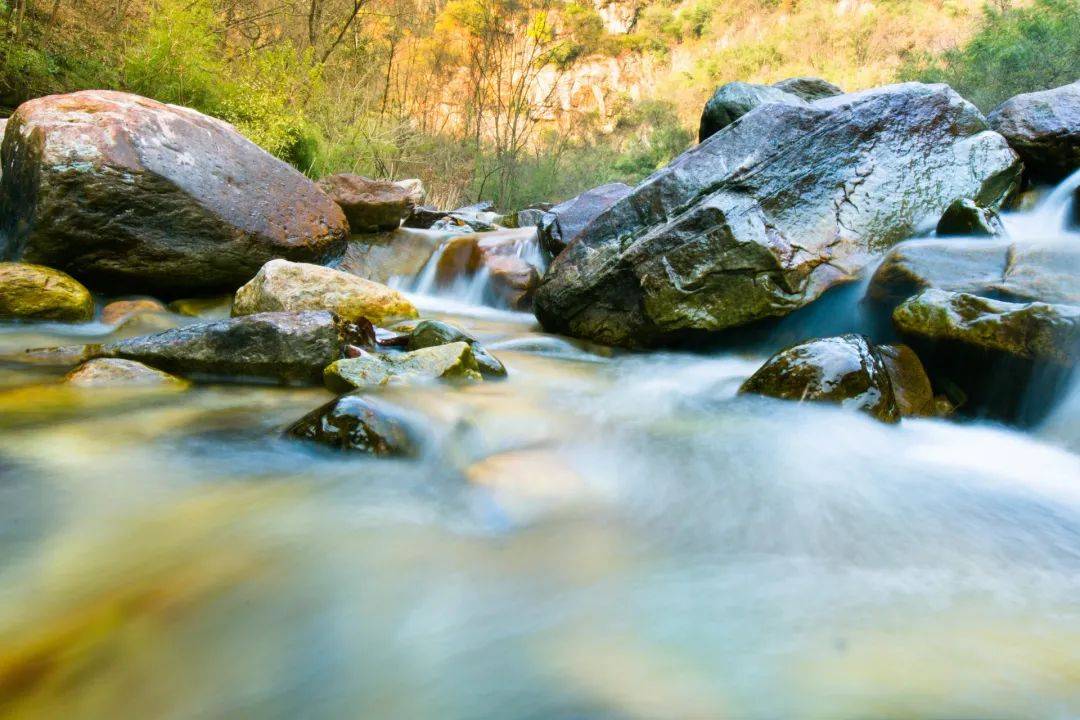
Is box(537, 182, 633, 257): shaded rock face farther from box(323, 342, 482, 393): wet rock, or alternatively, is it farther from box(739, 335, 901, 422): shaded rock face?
box(739, 335, 901, 422): shaded rock face

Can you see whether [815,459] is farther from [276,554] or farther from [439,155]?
[439,155]

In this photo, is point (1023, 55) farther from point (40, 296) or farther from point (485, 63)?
point (40, 296)

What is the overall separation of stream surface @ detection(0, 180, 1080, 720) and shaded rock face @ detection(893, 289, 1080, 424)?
130 mm

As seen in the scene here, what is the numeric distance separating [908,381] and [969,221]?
61.3 inches

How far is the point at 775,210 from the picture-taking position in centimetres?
407

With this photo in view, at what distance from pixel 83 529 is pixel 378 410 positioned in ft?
3.37

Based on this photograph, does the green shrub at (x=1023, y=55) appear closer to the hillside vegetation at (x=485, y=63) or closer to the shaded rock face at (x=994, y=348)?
the hillside vegetation at (x=485, y=63)

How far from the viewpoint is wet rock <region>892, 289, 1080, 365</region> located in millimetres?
2682

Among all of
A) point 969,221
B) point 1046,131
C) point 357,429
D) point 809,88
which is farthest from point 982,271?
point 809,88

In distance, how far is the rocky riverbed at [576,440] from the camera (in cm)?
123

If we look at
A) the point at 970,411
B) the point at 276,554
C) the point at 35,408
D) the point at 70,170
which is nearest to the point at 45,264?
the point at 70,170

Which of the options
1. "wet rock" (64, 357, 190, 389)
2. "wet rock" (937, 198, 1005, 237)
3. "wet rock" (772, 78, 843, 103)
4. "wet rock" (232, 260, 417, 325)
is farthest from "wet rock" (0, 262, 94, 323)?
"wet rock" (772, 78, 843, 103)

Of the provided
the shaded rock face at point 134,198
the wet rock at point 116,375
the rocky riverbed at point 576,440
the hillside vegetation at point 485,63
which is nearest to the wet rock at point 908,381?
the rocky riverbed at point 576,440

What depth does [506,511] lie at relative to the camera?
1942mm
